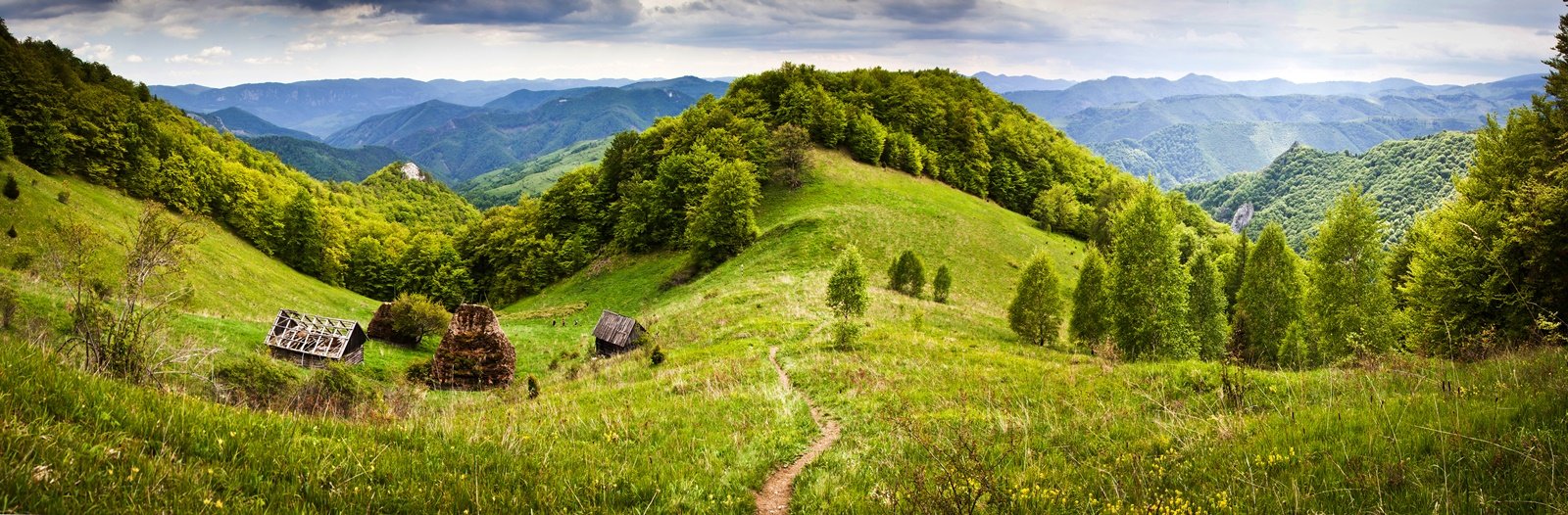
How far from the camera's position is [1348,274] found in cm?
2845

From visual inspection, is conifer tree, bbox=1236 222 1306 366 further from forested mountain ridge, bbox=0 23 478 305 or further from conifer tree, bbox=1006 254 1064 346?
forested mountain ridge, bbox=0 23 478 305

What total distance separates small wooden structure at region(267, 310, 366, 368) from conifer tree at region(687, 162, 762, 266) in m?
→ 30.4

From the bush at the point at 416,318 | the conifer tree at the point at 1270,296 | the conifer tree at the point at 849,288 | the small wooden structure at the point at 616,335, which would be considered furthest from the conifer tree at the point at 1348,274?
the bush at the point at 416,318

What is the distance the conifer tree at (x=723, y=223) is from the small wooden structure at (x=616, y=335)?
75.8 feet

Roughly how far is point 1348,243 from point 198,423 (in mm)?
38139

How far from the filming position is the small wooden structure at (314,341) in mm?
27906

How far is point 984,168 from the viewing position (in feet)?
291

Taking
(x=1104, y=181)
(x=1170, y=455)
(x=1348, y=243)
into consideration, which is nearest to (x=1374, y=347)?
(x=1348, y=243)

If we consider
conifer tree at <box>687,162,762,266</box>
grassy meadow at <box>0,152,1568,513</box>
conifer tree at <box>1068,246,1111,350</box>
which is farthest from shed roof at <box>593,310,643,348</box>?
conifer tree at <box>1068,246,1111,350</box>

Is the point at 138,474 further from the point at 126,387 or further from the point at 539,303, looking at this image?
the point at 539,303

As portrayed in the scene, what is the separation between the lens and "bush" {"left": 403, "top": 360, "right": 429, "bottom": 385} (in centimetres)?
2703

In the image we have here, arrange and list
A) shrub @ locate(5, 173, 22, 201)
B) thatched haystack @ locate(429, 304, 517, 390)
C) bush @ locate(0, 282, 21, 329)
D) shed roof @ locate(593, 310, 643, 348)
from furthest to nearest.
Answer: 1. shrub @ locate(5, 173, 22, 201)
2. shed roof @ locate(593, 310, 643, 348)
3. thatched haystack @ locate(429, 304, 517, 390)
4. bush @ locate(0, 282, 21, 329)

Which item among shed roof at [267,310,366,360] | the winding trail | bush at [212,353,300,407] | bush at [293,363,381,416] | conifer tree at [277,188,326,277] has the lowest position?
conifer tree at [277,188,326,277]

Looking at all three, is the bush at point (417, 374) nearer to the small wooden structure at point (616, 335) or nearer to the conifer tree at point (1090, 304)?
the small wooden structure at point (616, 335)
